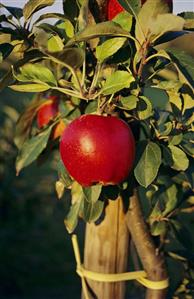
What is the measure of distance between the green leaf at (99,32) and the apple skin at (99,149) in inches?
4.1

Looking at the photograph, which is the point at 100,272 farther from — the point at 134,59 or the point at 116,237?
the point at 134,59

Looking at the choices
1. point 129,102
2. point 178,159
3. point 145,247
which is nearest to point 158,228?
point 145,247

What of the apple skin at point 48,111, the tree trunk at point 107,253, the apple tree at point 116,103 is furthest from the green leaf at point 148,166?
the apple skin at point 48,111

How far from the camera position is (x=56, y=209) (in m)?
3.21

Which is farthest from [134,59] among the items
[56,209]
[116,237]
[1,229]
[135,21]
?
[56,209]

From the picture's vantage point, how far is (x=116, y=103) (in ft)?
2.51

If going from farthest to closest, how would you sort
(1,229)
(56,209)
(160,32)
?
(56,209) → (1,229) → (160,32)

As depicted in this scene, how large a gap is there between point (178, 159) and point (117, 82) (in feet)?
0.52

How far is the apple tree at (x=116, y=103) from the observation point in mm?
724

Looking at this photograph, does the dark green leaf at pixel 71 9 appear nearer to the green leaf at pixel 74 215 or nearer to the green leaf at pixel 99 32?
the green leaf at pixel 99 32

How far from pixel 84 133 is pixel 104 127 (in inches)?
1.0

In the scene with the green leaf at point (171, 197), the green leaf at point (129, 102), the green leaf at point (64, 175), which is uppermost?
the green leaf at point (129, 102)

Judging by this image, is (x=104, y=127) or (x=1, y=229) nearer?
(x=104, y=127)

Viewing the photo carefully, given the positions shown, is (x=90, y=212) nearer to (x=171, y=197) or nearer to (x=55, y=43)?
(x=171, y=197)
